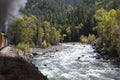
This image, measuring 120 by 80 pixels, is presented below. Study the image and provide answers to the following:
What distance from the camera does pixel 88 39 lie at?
11662 cm

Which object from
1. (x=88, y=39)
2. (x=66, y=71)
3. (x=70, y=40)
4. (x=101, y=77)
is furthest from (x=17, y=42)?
(x=70, y=40)

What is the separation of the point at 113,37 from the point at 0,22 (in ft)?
149

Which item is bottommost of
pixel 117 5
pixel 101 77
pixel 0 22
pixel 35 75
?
pixel 101 77

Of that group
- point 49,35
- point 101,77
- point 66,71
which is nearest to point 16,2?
point 101,77

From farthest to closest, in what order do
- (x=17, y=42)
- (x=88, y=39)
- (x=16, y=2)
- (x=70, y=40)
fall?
(x=70, y=40)
(x=88, y=39)
(x=17, y=42)
(x=16, y=2)

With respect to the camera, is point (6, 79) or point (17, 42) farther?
point (17, 42)

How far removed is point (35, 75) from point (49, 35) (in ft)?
303

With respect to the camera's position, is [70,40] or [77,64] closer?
[77,64]

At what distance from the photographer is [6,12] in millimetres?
18188

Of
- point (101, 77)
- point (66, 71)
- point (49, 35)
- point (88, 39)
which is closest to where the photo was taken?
point (101, 77)

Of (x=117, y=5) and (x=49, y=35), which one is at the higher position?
(x=117, y=5)

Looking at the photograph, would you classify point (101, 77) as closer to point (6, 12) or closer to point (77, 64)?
point (77, 64)

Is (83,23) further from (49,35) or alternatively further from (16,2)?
(16,2)

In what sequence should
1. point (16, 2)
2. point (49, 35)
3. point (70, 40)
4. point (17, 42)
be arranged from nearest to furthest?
1. point (16, 2)
2. point (17, 42)
3. point (49, 35)
4. point (70, 40)
